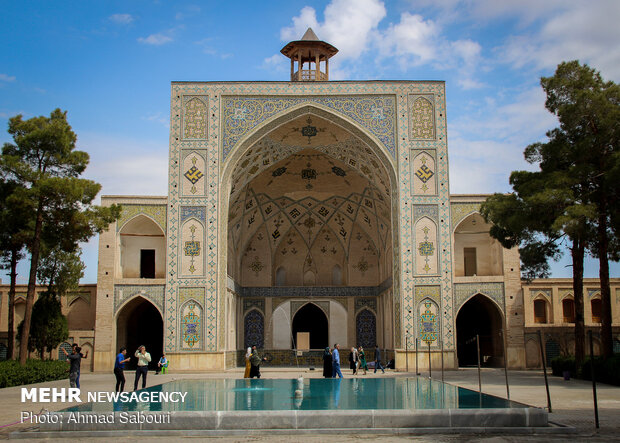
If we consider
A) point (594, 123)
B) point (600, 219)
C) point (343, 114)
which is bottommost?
point (600, 219)

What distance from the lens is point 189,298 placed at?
1973 centimetres

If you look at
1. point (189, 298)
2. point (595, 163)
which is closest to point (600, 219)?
point (595, 163)

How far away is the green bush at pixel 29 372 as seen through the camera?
15160 millimetres

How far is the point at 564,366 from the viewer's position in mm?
17156

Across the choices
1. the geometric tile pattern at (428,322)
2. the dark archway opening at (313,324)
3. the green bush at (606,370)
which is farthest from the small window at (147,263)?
the green bush at (606,370)

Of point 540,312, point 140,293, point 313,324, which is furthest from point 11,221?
point 540,312

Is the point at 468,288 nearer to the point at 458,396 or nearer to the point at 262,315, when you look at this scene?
the point at 262,315

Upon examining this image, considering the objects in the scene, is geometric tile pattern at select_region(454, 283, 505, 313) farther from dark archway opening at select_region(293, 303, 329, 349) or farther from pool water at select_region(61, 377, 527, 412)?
pool water at select_region(61, 377, 527, 412)

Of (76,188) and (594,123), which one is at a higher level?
(594,123)

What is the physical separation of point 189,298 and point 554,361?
10.2m

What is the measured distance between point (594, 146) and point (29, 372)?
1432cm

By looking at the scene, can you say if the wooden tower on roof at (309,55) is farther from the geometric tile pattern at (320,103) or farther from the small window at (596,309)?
the small window at (596,309)

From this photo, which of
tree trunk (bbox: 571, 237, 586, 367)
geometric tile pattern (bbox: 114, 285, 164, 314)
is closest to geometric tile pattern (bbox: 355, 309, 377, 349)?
geometric tile pattern (bbox: 114, 285, 164, 314)

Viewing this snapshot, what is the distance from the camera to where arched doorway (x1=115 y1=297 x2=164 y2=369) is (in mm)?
22594
